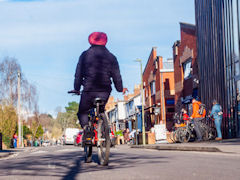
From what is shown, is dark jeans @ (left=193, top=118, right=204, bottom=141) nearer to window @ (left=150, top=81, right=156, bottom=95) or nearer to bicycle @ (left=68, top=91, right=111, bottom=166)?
bicycle @ (left=68, top=91, right=111, bottom=166)

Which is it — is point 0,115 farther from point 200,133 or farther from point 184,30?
point 200,133

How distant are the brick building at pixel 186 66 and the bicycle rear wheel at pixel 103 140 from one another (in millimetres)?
21846

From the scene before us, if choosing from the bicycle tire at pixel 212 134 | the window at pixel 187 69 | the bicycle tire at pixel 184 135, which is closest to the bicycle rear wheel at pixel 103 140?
the bicycle tire at pixel 184 135

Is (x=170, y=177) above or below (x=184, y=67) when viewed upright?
below

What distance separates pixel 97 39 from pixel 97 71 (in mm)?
632

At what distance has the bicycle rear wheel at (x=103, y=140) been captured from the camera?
6.59 meters

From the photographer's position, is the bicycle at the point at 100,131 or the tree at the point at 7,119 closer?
the bicycle at the point at 100,131

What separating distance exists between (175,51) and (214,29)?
35.7 feet

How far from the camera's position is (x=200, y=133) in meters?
18.4

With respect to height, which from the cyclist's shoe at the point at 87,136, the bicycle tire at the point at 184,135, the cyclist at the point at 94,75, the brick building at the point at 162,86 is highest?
the brick building at the point at 162,86

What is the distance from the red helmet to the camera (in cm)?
733

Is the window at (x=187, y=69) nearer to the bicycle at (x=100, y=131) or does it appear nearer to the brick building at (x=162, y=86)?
the brick building at (x=162, y=86)

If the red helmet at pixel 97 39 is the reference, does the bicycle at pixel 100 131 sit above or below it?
below

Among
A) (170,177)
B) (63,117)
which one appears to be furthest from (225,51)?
(63,117)
